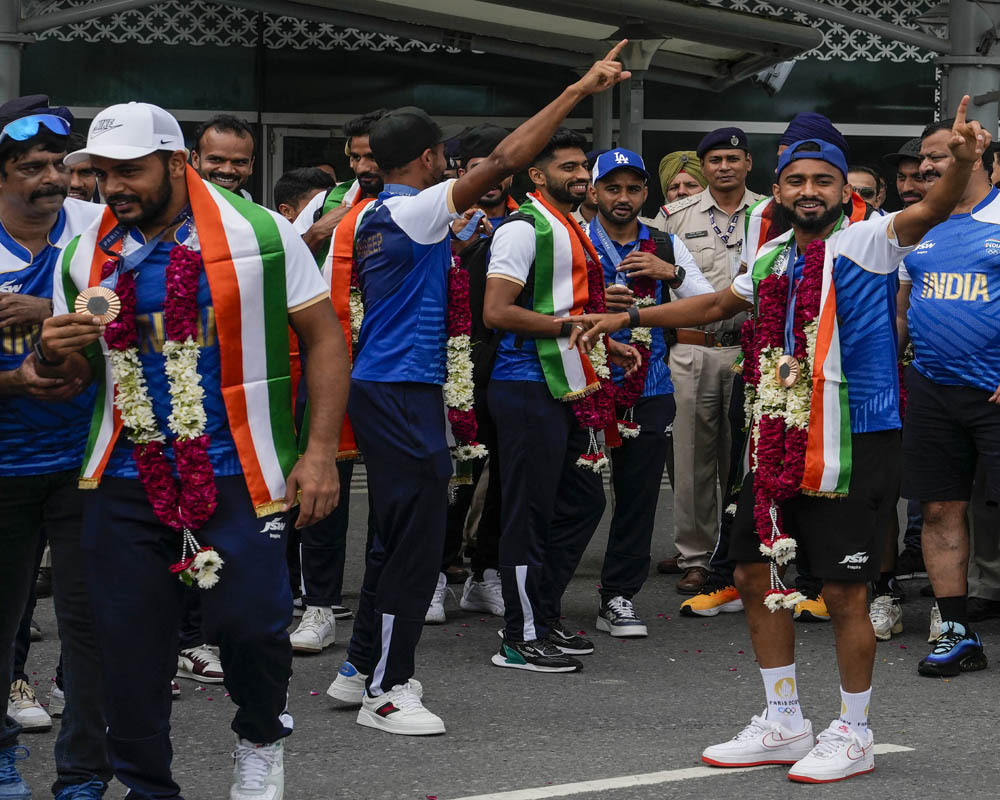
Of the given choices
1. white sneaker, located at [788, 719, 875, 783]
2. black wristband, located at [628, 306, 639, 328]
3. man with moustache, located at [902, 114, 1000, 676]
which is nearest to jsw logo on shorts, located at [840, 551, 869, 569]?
white sneaker, located at [788, 719, 875, 783]

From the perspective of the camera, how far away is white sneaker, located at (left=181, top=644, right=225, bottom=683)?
6672 mm

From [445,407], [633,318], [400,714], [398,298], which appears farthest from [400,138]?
[400,714]

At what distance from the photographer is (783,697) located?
5.54m

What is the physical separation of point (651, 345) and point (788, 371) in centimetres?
230

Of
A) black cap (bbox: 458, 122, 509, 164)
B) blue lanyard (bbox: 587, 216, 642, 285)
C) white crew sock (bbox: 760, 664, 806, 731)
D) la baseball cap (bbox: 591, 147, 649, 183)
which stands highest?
black cap (bbox: 458, 122, 509, 164)

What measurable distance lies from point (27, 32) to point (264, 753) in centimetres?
723

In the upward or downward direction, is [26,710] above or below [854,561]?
below

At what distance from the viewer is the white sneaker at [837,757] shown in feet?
17.3

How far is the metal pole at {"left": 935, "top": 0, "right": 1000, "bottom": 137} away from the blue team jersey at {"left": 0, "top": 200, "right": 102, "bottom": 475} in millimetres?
7907

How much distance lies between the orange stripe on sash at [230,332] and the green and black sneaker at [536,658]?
2.65 m

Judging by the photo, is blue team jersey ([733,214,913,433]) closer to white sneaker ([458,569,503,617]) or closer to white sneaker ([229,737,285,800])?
white sneaker ([229,737,285,800])

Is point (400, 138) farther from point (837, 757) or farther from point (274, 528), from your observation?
point (837, 757)

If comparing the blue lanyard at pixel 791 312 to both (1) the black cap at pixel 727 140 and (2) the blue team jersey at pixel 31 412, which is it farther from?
(1) the black cap at pixel 727 140

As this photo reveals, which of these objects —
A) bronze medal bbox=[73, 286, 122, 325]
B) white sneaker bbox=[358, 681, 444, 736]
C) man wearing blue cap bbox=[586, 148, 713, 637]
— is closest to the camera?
bronze medal bbox=[73, 286, 122, 325]
